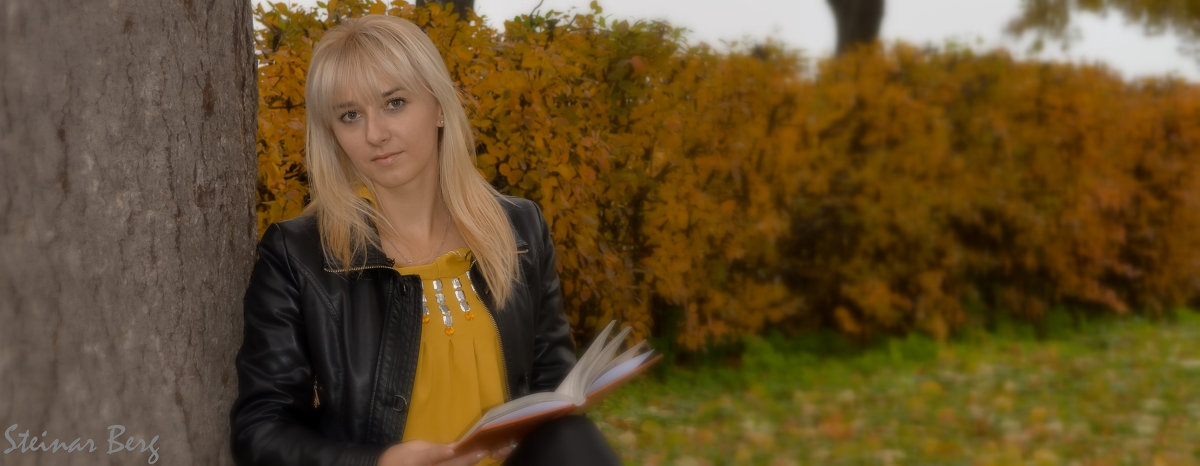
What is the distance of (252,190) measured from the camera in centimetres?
245

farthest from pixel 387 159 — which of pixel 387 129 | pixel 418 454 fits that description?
pixel 418 454

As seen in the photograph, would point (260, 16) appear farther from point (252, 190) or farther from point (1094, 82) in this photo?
point (1094, 82)

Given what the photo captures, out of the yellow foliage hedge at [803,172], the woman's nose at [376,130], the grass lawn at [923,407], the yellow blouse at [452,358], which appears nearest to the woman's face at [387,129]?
the woman's nose at [376,130]

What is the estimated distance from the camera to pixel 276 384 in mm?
2250

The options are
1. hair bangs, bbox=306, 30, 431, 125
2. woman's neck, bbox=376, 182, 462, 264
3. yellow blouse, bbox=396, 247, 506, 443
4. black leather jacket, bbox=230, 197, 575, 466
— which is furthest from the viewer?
woman's neck, bbox=376, 182, 462, 264

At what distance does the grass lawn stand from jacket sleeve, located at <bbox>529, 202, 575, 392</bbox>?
211cm

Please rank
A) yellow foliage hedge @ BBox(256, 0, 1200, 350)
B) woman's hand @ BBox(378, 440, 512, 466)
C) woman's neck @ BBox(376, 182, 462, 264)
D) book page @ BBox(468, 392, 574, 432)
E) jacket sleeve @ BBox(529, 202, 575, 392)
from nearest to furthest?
book page @ BBox(468, 392, 574, 432) → woman's hand @ BBox(378, 440, 512, 466) → woman's neck @ BBox(376, 182, 462, 264) → jacket sleeve @ BBox(529, 202, 575, 392) → yellow foliage hedge @ BBox(256, 0, 1200, 350)

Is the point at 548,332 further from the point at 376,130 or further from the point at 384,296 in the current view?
the point at 376,130

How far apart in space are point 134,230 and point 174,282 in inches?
5.5

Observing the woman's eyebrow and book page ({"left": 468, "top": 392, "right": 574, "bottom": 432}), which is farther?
the woman's eyebrow

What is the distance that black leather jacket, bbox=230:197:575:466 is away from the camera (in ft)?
7.31

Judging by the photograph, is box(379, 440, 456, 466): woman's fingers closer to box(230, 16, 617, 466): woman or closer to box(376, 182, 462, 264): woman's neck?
box(230, 16, 617, 466): woman

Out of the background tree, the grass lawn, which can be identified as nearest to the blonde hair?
the grass lawn

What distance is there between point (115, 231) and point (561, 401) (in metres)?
0.97
